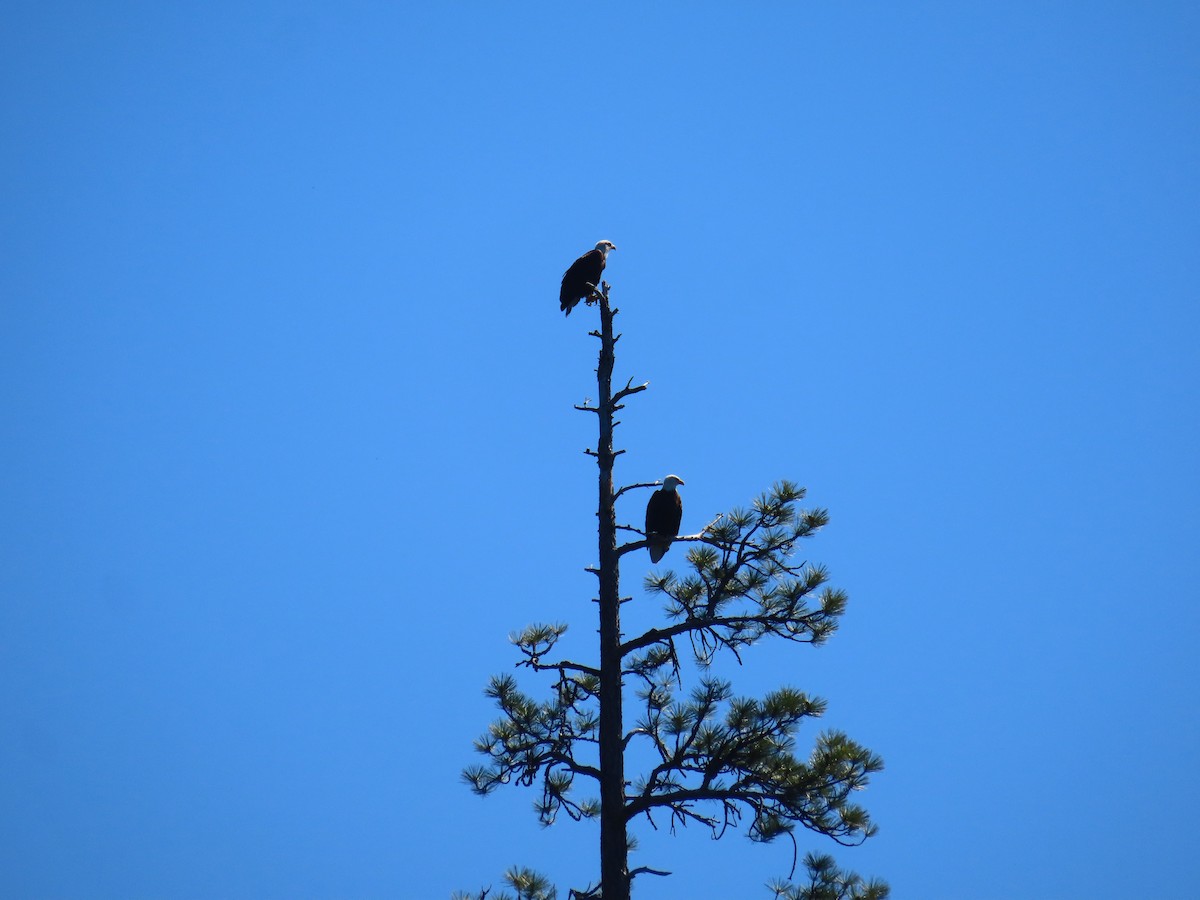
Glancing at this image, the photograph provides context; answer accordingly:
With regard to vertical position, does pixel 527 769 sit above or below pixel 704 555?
below

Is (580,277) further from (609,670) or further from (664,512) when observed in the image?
(609,670)

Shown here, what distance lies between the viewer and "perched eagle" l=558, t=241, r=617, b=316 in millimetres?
10875

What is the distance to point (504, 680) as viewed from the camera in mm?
6527

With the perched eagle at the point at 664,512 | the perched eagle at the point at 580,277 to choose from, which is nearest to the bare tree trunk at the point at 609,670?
the perched eagle at the point at 664,512

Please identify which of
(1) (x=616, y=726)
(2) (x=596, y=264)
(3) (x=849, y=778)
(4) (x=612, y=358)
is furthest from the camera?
(2) (x=596, y=264)

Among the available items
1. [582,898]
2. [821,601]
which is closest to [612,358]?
[821,601]

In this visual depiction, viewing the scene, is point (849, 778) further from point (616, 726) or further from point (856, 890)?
point (616, 726)

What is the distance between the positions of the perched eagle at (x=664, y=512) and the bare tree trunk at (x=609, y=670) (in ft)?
4.06

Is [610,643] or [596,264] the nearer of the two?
[610,643]

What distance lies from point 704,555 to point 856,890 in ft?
7.11

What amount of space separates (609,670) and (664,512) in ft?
5.88

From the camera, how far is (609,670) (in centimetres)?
650

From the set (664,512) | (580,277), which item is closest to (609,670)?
(664,512)

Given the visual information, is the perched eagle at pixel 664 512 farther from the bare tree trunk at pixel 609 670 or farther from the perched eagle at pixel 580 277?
the perched eagle at pixel 580 277
